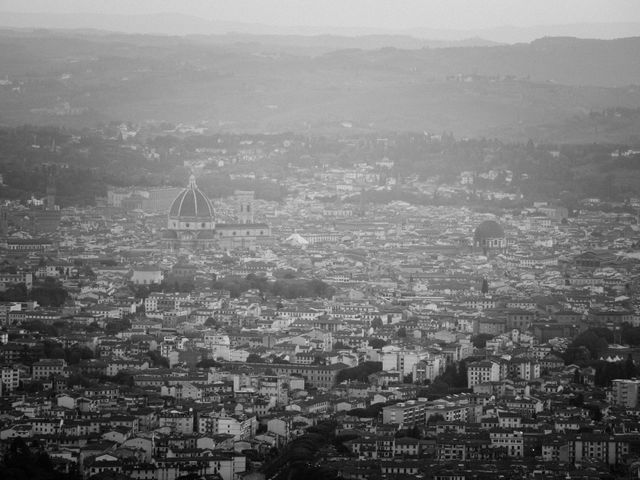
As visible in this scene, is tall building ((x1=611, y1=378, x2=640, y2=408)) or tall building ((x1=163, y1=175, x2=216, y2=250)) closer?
tall building ((x1=611, y1=378, x2=640, y2=408))

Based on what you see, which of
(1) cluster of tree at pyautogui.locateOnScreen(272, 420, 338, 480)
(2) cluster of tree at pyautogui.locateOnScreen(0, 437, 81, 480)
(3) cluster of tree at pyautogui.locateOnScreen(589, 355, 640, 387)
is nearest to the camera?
(2) cluster of tree at pyautogui.locateOnScreen(0, 437, 81, 480)

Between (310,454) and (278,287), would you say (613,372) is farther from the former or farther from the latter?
(278,287)

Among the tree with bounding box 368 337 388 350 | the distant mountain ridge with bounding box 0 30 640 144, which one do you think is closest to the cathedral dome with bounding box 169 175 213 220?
the tree with bounding box 368 337 388 350

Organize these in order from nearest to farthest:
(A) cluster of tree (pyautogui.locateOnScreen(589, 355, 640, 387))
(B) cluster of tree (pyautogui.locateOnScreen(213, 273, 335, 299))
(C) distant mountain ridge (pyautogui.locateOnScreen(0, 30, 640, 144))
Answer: (A) cluster of tree (pyautogui.locateOnScreen(589, 355, 640, 387)), (B) cluster of tree (pyautogui.locateOnScreen(213, 273, 335, 299)), (C) distant mountain ridge (pyautogui.locateOnScreen(0, 30, 640, 144))

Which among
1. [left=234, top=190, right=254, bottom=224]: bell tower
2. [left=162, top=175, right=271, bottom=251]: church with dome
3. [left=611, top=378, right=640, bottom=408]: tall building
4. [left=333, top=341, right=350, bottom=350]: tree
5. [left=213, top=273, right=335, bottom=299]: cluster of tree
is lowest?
[left=234, top=190, right=254, bottom=224]: bell tower

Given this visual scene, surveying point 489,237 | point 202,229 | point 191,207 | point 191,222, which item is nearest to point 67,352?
point 202,229

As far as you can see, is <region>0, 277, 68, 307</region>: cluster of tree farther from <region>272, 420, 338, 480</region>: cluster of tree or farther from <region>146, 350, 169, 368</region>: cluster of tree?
<region>272, 420, 338, 480</region>: cluster of tree
